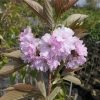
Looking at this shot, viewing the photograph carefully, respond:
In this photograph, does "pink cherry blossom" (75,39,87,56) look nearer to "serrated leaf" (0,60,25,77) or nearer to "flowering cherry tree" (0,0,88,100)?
"flowering cherry tree" (0,0,88,100)

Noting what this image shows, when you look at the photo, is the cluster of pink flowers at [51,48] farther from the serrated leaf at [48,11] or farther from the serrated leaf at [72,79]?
the serrated leaf at [72,79]

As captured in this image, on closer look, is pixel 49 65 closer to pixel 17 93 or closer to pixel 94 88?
pixel 17 93

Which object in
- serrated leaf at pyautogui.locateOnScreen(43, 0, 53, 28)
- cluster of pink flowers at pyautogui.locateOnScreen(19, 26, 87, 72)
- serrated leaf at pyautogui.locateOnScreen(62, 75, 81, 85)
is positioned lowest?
serrated leaf at pyautogui.locateOnScreen(62, 75, 81, 85)

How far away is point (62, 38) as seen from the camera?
0.75m

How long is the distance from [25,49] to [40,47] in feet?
0.22

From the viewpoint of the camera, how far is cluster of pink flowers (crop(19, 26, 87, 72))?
2.44 feet

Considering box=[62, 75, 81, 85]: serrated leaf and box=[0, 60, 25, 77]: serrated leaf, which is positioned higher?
box=[0, 60, 25, 77]: serrated leaf

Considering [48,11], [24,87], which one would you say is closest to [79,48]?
[48,11]

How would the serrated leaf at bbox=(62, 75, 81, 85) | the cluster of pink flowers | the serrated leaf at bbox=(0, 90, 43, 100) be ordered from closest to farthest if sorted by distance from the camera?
the cluster of pink flowers, the serrated leaf at bbox=(0, 90, 43, 100), the serrated leaf at bbox=(62, 75, 81, 85)

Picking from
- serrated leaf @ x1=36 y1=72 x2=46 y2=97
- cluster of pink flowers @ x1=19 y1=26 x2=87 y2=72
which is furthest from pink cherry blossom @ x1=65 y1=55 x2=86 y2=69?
serrated leaf @ x1=36 y1=72 x2=46 y2=97

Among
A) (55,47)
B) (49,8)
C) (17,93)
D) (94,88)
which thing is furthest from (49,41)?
(94,88)

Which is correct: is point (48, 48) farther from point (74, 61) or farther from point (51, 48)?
point (74, 61)

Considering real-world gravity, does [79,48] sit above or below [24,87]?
above

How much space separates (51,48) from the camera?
0.75 meters
